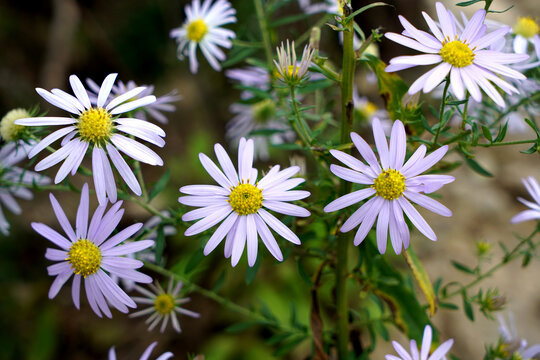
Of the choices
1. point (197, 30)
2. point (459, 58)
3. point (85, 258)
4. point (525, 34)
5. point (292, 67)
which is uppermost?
point (197, 30)

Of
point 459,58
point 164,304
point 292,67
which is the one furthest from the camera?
point 164,304

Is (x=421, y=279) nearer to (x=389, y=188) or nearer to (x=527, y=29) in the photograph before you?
(x=389, y=188)

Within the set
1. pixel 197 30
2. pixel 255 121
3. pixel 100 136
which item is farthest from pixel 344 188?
pixel 255 121

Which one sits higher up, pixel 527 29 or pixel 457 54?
pixel 527 29

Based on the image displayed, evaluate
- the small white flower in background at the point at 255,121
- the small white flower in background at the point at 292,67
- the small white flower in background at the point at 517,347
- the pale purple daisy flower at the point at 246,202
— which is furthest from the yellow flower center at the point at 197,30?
the small white flower in background at the point at 517,347

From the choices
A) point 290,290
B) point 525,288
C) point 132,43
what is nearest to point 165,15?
point 132,43

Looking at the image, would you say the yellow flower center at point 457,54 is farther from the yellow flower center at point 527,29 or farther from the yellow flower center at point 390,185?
the yellow flower center at point 527,29
